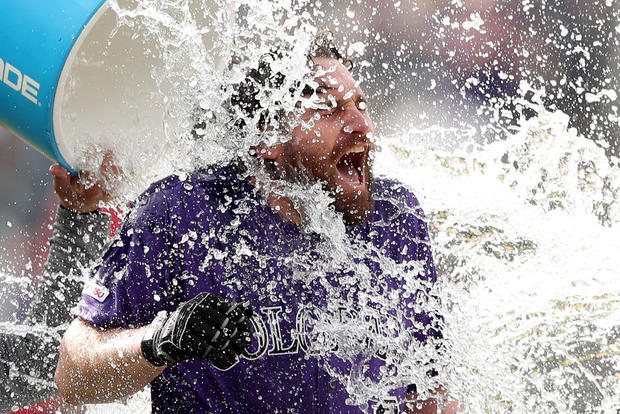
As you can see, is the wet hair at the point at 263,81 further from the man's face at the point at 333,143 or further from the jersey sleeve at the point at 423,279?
the jersey sleeve at the point at 423,279

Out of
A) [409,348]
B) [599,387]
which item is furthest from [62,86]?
[599,387]

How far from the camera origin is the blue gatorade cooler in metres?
1.68

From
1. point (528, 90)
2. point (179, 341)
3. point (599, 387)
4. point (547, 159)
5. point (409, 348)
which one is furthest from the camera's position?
point (528, 90)

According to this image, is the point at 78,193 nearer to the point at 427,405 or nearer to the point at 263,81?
the point at 263,81

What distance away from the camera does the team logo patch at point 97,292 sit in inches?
60.9

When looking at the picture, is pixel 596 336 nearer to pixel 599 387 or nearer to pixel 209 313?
pixel 599 387

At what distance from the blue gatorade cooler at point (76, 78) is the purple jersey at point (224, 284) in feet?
0.99

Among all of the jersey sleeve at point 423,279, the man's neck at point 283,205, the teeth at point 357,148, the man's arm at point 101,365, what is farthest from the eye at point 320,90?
the man's arm at point 101,365

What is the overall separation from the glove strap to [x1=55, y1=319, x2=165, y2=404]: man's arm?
18mm

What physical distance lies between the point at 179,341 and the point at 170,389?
357 mm

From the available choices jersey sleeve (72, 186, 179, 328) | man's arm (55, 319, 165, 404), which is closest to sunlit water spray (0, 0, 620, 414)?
jersey sleeve (72, 186, 179, 328)

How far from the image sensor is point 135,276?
5.09ft

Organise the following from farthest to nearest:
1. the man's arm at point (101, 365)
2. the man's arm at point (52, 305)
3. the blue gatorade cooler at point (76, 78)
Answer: the man's arm at point (52, 305)
the blue gatorade cooler at point (76, 78)
the man's arm at point (101, 365)

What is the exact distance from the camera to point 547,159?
2.91 metres
